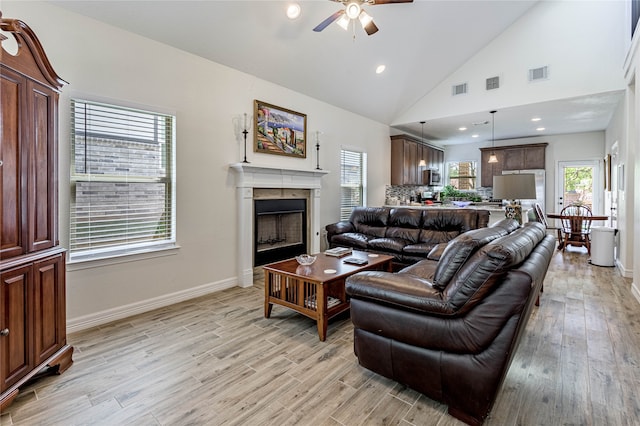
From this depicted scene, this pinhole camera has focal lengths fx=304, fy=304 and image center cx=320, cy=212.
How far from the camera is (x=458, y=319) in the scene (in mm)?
1622

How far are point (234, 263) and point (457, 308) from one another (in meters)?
3.21

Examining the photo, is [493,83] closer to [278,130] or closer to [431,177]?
[431,177]

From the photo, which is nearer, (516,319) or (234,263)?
(516,319)

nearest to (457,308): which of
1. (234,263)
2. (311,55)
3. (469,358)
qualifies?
(469,358)

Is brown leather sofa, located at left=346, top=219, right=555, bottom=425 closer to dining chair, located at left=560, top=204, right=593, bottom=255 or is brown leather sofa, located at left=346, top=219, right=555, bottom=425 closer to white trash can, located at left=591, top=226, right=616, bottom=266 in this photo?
white trash can, located at left=591, top=226, right=616, bottom=266

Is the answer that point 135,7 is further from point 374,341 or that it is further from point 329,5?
point 374,341

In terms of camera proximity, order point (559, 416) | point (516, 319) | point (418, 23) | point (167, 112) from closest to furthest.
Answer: point (516, 319) → point (559, 416) → point (167, 112) → point (418, 23)

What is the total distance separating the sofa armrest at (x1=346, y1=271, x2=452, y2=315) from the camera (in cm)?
169

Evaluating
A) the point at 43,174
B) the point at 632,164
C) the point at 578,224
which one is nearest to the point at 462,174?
the point at 578,224

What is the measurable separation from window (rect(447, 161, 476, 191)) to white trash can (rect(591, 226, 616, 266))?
14.7ft

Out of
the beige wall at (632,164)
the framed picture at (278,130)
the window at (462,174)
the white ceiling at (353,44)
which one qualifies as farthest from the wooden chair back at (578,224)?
the framed picture at (278,130)

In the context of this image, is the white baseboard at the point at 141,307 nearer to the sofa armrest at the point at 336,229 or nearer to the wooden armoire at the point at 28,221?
the wooden armoire at the point at 28,221

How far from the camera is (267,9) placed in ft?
11.5

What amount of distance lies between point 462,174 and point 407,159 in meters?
3.30
